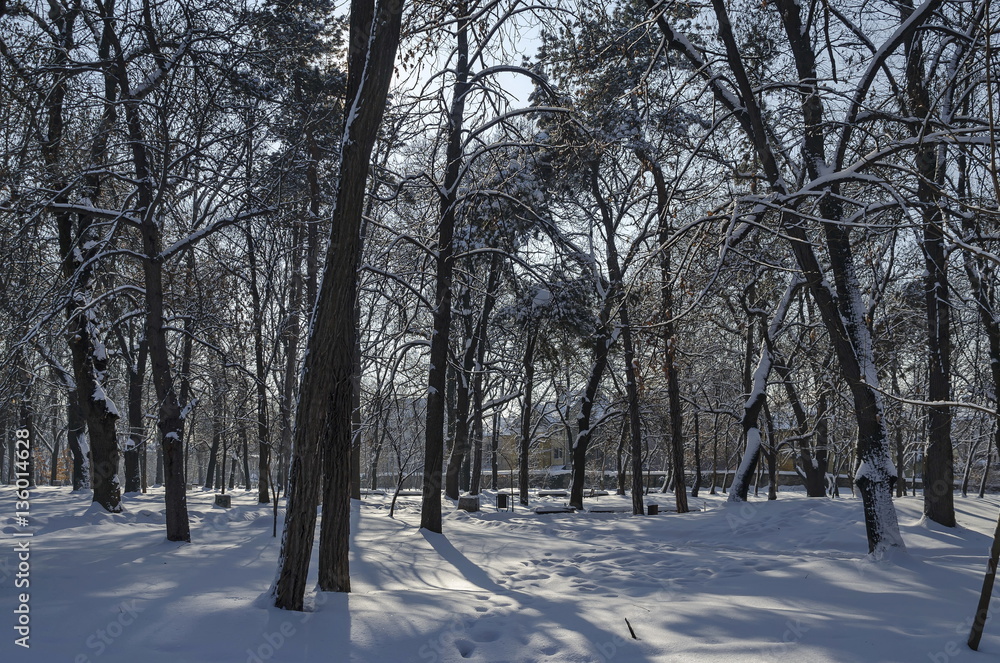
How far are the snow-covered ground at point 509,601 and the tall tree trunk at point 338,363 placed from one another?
373 mm

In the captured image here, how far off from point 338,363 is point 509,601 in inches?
106

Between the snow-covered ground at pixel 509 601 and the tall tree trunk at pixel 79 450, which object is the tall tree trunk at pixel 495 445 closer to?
the tall tree trunk at pixel 79 450

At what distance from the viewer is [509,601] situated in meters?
5.92

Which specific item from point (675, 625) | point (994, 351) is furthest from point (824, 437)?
point (675, 625)

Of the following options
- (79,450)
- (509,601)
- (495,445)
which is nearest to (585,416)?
(495,445)

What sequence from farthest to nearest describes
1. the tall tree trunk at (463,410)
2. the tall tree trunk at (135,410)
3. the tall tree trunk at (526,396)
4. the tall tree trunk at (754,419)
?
the tall tree trunk at (135,410) → the tall tree trunk at (526,396) → the tall tree trunk at (463,410) → the tall tree trunk at (754,419)

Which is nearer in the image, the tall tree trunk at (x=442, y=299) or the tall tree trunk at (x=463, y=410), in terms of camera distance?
the tall tree trunk at (x=442, y=299)

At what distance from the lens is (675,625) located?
4.70 meters

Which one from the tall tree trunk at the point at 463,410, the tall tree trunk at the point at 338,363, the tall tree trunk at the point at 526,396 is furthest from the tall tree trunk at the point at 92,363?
the tall tree trunk at the point at 526,396

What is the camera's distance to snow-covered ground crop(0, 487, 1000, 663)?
13.5 ft

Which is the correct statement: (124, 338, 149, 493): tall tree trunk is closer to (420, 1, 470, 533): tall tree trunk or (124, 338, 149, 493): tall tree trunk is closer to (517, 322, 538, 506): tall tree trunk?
(517, 322, 538, 506): tall tree trunk

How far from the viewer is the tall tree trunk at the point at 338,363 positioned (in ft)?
16.5

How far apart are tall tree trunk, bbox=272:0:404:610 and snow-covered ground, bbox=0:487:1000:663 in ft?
1.22

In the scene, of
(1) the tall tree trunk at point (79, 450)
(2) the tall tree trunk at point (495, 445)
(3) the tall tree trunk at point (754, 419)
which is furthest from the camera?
(2) the tall tree trunk at point (495, 445)
